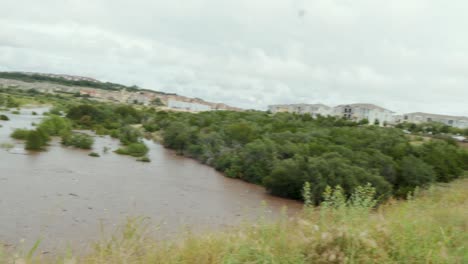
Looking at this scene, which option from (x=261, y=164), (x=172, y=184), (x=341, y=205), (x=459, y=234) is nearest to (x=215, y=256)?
(x=341, y=205)

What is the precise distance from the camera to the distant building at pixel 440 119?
290 feet

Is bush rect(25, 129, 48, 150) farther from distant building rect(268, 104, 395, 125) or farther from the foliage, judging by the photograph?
distant building rect(268, 104, 395, 125)

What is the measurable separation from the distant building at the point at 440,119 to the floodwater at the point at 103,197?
76.8 metres

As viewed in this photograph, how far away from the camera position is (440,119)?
300ft

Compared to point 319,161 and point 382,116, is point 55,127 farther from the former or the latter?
point 382,116

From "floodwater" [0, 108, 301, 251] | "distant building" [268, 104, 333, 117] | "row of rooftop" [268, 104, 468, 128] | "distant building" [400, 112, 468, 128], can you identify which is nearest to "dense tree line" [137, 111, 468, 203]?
"floodwater" [0, 108, 301, 251]

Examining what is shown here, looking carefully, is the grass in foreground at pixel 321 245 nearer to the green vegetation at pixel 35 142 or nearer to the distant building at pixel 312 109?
the green vegetation at pixel 35 142

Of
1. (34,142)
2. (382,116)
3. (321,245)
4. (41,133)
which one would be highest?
(382,116)

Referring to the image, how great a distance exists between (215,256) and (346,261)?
4.60 ft

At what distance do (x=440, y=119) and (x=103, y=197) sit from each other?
9655 centimetres

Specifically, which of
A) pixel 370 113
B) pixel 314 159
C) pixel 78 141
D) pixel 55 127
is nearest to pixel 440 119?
pixel 370 113

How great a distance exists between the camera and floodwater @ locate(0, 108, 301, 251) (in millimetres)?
9711

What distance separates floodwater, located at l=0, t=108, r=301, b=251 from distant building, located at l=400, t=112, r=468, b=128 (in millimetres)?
76764

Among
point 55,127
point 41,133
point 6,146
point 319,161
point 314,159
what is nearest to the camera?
point 319,161
